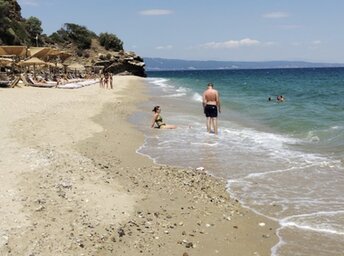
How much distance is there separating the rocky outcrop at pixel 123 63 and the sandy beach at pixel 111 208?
67.9m

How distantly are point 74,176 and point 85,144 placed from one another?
11.5 feet

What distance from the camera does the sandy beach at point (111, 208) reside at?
196 inches

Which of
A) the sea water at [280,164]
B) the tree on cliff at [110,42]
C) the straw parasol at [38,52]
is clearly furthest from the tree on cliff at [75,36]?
the sea water at [280,164]

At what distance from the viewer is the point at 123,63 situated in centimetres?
8056

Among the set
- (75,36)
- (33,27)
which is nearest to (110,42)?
(75,36)

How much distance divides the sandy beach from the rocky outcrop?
67915 millimetres

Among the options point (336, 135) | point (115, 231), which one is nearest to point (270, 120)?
point (336, 135)

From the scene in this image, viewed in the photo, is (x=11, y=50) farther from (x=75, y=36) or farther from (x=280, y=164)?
(x=75, y=36)

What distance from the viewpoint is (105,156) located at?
971 centimetres

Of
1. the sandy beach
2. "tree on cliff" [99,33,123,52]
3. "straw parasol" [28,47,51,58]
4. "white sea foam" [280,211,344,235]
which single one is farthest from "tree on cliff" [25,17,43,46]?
"white sea foam" [280,211,344,235]

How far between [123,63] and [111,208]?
7597 centimetres

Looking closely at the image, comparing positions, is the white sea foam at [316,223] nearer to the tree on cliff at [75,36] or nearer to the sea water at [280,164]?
the sea water at [280,164]

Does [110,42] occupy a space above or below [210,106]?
above

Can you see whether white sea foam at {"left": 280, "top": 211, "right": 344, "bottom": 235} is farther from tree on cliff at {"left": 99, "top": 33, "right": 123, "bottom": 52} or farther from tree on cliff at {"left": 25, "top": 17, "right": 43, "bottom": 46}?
tree on cliff at {"left": 99, "top": 33, "right": 123, "bottom": 52}
